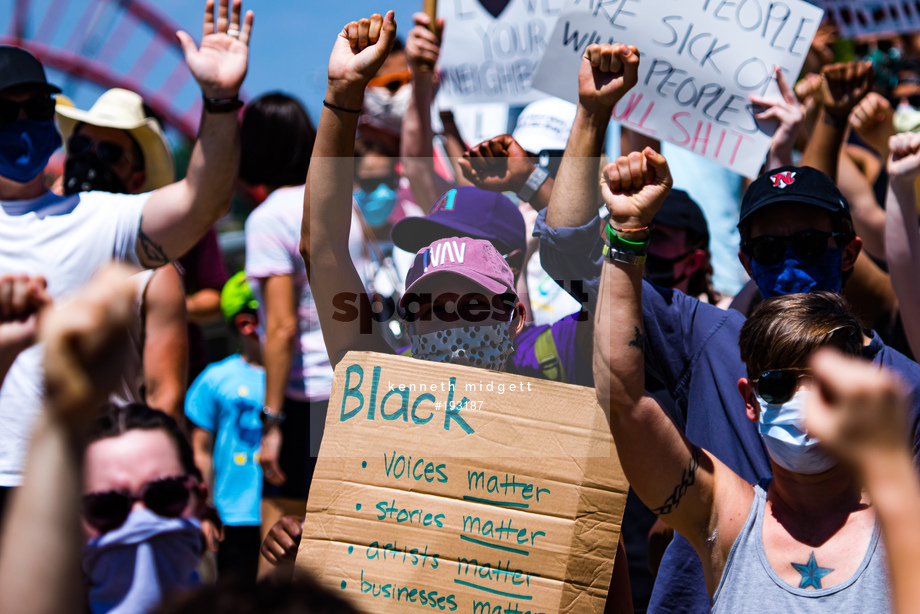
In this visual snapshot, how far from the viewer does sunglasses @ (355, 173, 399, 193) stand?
5074 mm

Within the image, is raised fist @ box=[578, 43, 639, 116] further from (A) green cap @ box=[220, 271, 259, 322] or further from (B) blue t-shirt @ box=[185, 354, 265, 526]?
(A) green cap @ box=[220, 271, 259, 322]

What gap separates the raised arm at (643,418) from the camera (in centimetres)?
195

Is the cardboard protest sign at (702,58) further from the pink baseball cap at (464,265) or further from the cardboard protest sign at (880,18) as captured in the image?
the cardboard protest sign at (880,18)

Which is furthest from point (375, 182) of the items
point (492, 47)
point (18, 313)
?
point (18, 313)

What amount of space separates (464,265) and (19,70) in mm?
1483

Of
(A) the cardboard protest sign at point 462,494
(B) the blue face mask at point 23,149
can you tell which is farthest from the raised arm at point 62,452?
(B) the blue face mask at point 23,149

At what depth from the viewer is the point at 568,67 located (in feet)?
10.7

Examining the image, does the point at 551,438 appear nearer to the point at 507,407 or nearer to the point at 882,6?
the point at 507,407

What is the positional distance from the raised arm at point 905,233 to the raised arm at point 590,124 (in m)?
1.04

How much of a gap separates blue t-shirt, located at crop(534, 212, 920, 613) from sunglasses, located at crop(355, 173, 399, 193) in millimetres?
2564

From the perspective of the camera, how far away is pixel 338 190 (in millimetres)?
2281

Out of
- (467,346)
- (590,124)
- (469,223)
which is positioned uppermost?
(590,124)

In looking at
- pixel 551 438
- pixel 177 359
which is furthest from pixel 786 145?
pixel 177 359

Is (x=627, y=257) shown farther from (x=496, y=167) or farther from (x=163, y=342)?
(x=163, y=342)
